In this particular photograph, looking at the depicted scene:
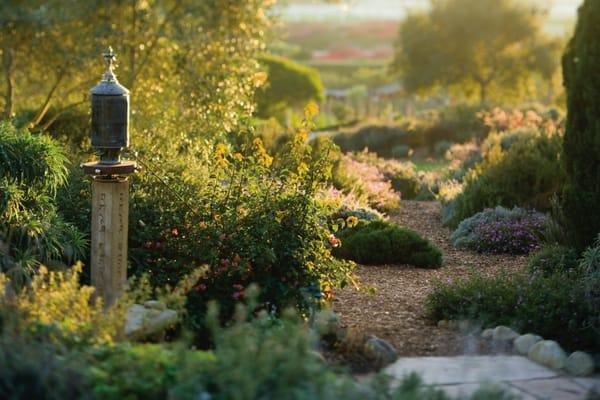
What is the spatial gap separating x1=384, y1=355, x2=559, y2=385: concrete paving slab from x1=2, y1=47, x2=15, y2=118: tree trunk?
8288 millimetres

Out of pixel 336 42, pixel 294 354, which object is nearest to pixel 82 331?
pixel 294 354

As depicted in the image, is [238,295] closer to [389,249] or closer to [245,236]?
[245,236]

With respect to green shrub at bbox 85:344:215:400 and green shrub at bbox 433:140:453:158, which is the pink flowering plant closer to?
green shrub at bbox 85:344:215:400

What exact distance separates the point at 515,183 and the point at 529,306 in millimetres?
5032

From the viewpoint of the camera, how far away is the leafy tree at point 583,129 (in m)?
7.07

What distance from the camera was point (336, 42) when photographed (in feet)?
162

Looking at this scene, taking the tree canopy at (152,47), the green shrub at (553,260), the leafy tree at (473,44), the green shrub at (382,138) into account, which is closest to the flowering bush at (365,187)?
the tree canopy at (152,47)

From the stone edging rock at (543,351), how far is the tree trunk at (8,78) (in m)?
8.14

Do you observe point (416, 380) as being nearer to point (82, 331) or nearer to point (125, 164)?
point (82, 331)

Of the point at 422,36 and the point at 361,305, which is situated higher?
the point at 422,36

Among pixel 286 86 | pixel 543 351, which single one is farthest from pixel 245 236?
pixel 286 86

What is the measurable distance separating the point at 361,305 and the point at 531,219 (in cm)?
A: 328

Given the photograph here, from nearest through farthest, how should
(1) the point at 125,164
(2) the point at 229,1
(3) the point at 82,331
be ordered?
(3) the point at 82,331
(1) the point at 125,164
(2) the point at 229,1

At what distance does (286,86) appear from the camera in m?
23.6
